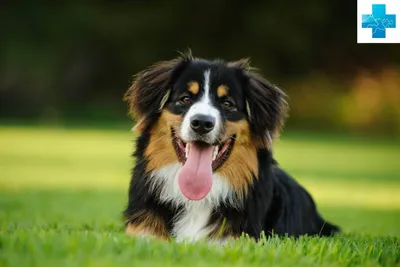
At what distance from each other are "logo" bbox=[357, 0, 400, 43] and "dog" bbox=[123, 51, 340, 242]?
2083 mm

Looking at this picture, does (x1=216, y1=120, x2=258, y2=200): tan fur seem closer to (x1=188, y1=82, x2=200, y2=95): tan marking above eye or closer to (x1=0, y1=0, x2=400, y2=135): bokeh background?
(x1=188, y1=82, x2=200, y2=95): tan marking above eye

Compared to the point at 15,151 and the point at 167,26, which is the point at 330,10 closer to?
the point at 167,26

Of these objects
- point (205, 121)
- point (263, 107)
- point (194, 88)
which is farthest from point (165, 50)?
point (205, 121)

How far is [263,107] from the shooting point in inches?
264

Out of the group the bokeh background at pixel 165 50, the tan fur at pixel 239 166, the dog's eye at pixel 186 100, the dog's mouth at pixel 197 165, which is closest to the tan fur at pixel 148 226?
the dog's mouth at pixel 197 165

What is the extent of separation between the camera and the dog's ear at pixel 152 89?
6.66m

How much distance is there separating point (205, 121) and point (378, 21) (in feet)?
10.3

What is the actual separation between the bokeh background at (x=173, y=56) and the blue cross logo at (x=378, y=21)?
34.8 feet

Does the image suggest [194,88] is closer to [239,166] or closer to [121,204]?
[239,166]

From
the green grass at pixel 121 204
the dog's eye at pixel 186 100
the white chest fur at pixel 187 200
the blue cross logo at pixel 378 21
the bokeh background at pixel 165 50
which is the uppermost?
the bokeh background at pixel 165 50

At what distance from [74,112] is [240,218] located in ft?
111

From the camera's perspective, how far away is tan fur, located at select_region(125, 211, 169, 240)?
6.34m

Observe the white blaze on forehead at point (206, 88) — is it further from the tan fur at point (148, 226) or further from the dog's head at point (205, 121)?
the tan fur at point (148, 226)

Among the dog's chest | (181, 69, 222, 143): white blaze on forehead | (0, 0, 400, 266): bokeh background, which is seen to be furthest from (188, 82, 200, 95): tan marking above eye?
(0, 0, 400, 266): bokeh background
